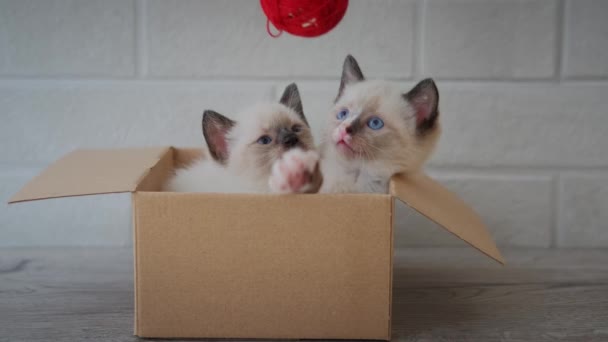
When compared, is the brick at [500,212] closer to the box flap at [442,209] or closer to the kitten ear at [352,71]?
the box flap at [442,209]

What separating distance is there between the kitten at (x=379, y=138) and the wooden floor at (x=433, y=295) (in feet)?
0.99

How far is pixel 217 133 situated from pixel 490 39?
91 centimetres

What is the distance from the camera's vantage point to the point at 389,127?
1.19 meters

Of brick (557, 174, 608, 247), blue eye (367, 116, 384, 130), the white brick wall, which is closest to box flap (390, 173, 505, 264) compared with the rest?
blue eye (367, 116, 384, 130)

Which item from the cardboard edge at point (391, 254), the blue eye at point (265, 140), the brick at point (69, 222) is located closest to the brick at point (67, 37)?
the brick at point (69, 222)

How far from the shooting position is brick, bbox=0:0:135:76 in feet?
5.49

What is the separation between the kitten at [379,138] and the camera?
1174 mm

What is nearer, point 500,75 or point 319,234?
point 319,234

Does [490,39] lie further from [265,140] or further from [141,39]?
[141,39]

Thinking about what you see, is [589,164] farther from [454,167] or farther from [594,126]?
[454,167]

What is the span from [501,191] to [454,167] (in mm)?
165

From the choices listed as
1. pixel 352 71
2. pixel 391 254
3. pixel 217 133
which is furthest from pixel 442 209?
pixel 217 133

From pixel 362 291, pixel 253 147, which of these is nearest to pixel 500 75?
pixel 253 147

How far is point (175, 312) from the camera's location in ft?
3.37
